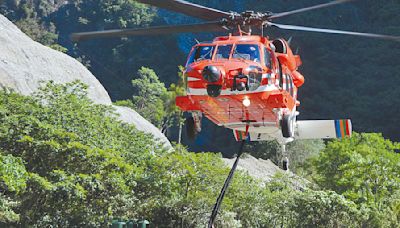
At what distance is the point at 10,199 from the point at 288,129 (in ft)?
51.2

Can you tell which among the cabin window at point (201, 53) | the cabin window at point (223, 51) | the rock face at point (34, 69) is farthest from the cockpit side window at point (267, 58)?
the rock face at point (34, 69)

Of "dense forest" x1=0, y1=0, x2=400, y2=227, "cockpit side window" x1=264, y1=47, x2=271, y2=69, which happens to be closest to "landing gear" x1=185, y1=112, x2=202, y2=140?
"cockpit side window" x1=264, y1=47, x2=271, y2=69

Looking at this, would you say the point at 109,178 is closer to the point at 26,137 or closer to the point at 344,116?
the point at 26,137

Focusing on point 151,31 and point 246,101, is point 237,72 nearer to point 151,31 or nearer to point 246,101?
point 246,101

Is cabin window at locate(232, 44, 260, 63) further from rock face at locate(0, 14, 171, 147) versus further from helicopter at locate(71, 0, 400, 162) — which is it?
rock face at locate(0, 14, 171, 147)

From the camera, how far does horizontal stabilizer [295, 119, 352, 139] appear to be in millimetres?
21797

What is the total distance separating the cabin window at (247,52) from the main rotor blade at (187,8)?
1.11m

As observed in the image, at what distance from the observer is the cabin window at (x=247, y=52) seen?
1905 cm

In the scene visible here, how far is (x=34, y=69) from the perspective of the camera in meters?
56.0

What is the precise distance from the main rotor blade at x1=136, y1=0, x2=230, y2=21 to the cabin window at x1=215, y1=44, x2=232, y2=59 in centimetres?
99

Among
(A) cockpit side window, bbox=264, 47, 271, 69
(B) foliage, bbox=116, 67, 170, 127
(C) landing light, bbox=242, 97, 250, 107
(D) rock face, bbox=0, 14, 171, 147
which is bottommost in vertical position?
(C) landing light, bbox=242, 97, 250, 107

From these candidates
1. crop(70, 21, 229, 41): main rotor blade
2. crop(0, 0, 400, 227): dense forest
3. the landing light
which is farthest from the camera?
crop(0, 0, 400, 227): dense forest

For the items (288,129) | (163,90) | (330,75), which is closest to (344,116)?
(330,75)

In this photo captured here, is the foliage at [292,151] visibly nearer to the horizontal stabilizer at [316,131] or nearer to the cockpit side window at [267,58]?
the horizontal stabilizer at [316,131]
